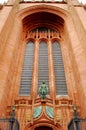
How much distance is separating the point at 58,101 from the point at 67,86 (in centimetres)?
128

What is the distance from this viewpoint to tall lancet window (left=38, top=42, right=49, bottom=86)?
1120 centimetres

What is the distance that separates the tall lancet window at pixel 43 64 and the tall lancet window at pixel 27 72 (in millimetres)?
544

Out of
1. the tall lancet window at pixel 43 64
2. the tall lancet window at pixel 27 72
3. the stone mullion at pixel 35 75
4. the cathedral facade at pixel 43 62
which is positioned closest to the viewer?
the cathedral facade at pixel 43 62

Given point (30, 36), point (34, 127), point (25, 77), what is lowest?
point (34, 127)

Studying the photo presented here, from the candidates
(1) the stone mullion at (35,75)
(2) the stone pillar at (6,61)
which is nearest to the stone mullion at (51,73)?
(1) the stone mullion at (35,75)

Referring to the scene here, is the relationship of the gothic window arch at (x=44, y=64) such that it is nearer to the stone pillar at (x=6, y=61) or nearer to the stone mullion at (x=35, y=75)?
the stone mullion at (x=35, y=75)

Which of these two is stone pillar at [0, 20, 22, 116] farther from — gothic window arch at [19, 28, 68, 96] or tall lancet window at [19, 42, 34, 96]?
Result: gothic window arch at [19, 28, 68, 96]

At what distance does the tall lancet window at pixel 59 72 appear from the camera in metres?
10.6

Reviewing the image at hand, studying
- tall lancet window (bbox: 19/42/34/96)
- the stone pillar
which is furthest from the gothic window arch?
the stone pillar

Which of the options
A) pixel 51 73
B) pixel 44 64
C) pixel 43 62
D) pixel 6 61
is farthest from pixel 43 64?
pixel 6 61

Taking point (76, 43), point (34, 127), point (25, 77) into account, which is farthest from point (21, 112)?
point (76, 43)

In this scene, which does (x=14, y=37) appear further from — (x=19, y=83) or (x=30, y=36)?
(x=19, y=83)

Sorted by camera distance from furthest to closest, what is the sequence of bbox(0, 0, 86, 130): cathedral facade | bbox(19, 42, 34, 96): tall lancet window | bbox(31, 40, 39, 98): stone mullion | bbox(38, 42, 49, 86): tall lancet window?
bbox(38, 42, 49, 86): tall lancet window < bbox(19, 42, 34, 96): tall lancet window < bbox(31, 40, 39, 98): stone mullion < bbox(0, 0, 86, 130): cathedral facade

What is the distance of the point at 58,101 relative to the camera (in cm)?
971
